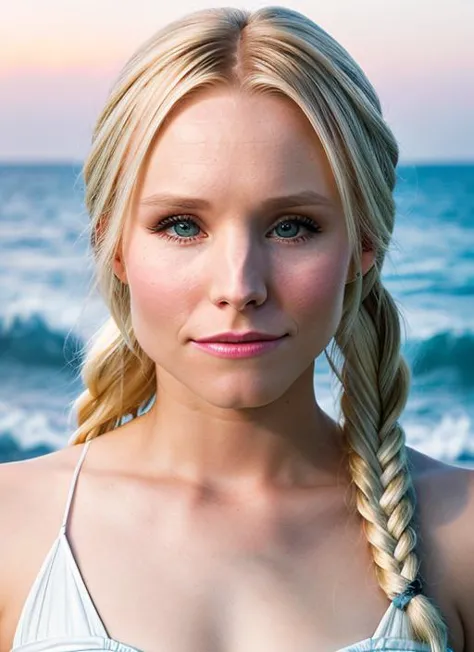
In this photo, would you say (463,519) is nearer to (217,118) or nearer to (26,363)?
(217,118)

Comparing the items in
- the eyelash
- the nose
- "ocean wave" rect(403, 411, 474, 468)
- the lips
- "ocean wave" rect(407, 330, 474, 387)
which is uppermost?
"ocean wave" rect(407, 330, 474, 387)

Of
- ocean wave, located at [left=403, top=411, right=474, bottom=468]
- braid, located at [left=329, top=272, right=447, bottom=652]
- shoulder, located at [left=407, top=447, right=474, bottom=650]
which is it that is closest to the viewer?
braid, located at [left=329, top=272, right=447, bottom=652]

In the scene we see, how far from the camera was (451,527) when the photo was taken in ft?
9.55

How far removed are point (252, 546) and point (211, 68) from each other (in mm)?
920

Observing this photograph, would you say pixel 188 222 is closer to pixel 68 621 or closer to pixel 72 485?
pixel 72 485

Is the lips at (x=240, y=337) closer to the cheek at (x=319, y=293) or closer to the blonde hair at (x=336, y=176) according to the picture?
the cheek at (x=319, y=293)

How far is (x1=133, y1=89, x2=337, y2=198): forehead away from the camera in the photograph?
2551 mm

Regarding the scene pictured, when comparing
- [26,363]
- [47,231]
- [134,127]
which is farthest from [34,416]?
[134,127]

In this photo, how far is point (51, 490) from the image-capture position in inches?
113

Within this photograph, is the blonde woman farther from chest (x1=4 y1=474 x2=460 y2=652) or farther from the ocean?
the ocean

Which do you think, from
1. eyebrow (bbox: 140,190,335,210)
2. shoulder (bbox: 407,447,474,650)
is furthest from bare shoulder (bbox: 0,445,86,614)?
shoulder (bbox: 407,447,474,650)

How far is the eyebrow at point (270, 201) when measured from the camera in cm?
256

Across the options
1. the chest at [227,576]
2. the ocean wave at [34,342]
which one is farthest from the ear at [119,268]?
the ocean wave at [34,342]

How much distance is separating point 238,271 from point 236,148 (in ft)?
0.74
